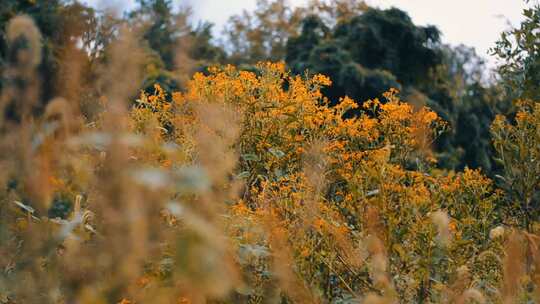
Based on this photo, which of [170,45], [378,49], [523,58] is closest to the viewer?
[170,45]

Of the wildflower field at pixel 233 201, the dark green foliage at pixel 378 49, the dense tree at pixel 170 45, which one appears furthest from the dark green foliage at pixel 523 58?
the dark green foliage at pixel 378 49

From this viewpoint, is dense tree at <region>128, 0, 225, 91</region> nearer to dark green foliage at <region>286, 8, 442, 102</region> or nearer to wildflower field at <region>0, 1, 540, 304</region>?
wildflower field at <region>0, 1, 540, 304</region>

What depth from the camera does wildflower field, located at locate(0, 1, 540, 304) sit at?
106 cm

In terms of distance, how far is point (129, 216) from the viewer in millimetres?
927

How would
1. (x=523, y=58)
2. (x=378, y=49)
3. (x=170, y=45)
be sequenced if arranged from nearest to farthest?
(x=170, y=45), (x=523, y=58), (x=378, y=49)

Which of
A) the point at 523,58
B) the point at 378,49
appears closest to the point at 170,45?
the point at 523,58

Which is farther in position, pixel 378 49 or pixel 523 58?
pixel 378 49

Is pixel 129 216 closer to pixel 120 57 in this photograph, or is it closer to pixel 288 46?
pixel 120 57

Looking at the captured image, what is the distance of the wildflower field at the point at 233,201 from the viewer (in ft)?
3.48

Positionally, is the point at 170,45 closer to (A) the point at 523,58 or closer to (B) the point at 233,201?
(B) the point at 233,201

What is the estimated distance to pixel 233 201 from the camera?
3.31m

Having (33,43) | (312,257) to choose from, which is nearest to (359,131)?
(312,257)

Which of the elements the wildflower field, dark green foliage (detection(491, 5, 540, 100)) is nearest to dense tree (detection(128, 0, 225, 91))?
the wildflower field

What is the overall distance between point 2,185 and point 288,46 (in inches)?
780
